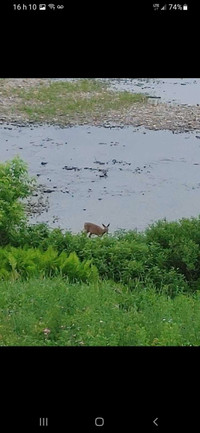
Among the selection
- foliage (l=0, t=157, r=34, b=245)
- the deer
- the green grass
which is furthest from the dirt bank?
the green grass

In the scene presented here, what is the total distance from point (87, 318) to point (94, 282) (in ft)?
2.70

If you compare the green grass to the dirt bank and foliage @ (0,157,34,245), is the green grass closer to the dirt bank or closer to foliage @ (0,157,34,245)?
the dirt bank

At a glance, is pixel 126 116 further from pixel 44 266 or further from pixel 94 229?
pixel 44 266

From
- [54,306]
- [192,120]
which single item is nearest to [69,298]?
[54,306]

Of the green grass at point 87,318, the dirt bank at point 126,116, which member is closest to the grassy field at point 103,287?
the green grass at point 87,318

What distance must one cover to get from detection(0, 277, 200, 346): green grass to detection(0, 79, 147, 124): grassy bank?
93 centimetres

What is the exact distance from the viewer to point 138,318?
1829 mm

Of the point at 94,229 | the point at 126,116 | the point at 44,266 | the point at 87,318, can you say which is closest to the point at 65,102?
the point at 126,116

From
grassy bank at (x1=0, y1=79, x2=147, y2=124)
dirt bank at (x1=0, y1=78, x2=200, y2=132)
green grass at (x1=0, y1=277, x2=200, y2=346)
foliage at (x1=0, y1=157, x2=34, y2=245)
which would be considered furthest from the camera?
foliage at (x1=0, y1=157, x2=34, y2=245)

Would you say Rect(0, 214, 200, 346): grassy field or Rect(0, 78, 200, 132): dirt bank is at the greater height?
Rect(0, 78, 200, 132): dirt bank

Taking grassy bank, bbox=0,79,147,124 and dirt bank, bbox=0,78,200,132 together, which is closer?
grassy bank, bbox=0,79,147,124

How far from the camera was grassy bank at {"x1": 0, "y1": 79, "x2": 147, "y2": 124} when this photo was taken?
274cm
